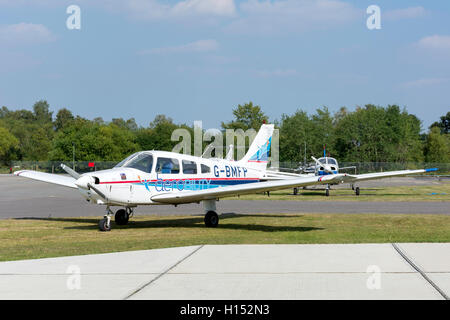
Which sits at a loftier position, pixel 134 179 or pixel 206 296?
pixel 134 179

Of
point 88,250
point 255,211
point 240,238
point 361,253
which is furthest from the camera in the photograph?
point 255,211

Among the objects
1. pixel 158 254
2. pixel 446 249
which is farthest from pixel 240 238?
pixel 446 249

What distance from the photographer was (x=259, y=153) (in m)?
20.3

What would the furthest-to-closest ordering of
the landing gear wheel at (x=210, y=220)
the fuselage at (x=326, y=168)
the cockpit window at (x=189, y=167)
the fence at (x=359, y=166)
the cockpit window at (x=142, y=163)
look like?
the fence at (x=359, y=166)
the fuselage at (x=326, y=168)
the cockpit window at (x=189, y=167)
the landing gear wheel at (x=210, y=220)
the cockpit window at (x=142, y=163)

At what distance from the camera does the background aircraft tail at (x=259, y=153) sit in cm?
2000

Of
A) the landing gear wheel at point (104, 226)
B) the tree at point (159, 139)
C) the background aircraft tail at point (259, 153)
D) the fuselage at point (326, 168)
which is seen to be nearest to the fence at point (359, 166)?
the tree at point (159, 139)

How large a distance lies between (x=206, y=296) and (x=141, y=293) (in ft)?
2.52

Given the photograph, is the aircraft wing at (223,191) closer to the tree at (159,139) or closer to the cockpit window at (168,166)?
the cockpit window at (168,166)

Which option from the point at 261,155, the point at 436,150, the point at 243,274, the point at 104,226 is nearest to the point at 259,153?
the point at 261,155

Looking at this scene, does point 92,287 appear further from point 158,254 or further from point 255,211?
point 255,211

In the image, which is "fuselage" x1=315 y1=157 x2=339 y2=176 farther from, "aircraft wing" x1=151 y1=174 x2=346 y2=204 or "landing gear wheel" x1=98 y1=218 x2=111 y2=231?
"landing gear wheel" x1=98 y1=218 x2=111 y2=231

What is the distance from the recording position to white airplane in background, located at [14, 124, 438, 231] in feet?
47.6

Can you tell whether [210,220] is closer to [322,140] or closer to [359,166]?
[359,166]

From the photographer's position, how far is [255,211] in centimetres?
2070
